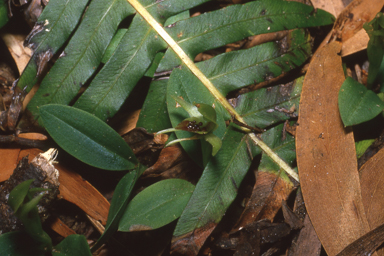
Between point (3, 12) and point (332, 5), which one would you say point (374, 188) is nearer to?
point (332, 5)

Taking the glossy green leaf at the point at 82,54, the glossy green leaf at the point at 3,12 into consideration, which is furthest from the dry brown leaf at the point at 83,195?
the glossy green leaf at the point at 3,12

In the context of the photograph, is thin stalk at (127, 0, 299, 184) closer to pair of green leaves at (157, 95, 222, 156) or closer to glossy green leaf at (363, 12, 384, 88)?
pair of green leaves at (157, 95, 222, 156)

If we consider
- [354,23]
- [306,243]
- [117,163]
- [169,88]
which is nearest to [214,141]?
[169,88]

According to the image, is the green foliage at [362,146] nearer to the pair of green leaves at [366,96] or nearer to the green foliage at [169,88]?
the pair of green leaves at [366,96]

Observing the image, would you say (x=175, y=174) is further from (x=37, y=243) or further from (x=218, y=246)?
(x=37, y=243)

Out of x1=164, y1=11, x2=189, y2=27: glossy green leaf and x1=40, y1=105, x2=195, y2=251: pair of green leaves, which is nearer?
x1=40, y1=105, x2=195, y2=251: pair of green leaves

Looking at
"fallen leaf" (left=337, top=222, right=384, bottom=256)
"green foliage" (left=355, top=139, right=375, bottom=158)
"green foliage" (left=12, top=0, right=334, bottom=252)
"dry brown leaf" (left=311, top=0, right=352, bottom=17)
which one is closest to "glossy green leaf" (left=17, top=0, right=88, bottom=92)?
"green foliage" (left=12, top=0, right=334, bottom=252)
